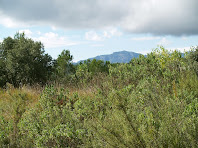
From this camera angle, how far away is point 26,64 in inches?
726

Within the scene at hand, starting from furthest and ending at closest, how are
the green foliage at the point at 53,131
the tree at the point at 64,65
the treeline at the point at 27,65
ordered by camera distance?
the tree at the point at 64,65 → the treeline at the point at 27,65 → the green foliage at the point at 53,131

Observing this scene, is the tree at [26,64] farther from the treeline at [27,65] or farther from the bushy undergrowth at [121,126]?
the bushy undergrowth at [121,126]

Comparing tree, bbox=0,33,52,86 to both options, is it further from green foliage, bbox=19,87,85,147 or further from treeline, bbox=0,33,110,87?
green foliage, bbox=19,87,85,147

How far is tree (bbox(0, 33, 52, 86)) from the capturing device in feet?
60.9

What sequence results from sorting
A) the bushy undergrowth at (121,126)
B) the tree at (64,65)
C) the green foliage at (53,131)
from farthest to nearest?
the tree at (64,65) < the green foliage at (53,131) < the bushy undergrowth at (121,126)

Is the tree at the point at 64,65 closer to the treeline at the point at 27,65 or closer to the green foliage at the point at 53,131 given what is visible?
the treeline at the point at 27,65

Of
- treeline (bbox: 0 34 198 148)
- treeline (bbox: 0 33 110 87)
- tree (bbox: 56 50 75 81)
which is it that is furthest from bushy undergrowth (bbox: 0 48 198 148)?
tree (bbox: 56 50 75 81)

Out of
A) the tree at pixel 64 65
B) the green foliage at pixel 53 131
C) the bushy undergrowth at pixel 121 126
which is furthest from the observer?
the tree at pixel 64 65

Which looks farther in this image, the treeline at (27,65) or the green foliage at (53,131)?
the treeline at (27,65)

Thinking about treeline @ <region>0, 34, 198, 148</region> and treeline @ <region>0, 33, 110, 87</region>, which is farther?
treeline @ <region>0, 33, 110, 87</region>

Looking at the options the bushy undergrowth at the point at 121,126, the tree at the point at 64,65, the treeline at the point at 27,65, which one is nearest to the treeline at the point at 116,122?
the bushy undergrowth at the point at 121,126

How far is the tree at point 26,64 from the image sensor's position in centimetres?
1857

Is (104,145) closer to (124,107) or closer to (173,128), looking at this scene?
(124,107)

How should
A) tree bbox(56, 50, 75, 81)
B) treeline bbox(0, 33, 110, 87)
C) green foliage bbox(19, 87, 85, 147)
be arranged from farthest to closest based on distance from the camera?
tree bbox(56, 50, 75, 81), treeline bbox(0, 33, 110, 87), green foliage bbox(19, 87, 85, 147)
